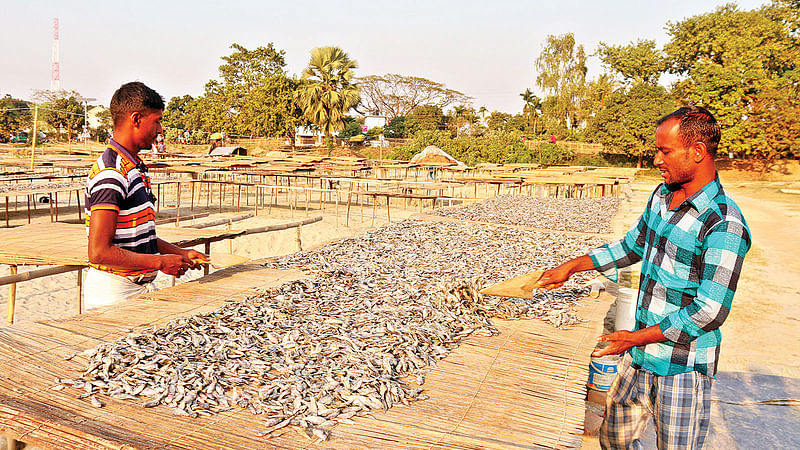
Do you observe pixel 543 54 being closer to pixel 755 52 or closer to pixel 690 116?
pixel 755 52

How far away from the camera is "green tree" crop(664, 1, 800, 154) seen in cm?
2911

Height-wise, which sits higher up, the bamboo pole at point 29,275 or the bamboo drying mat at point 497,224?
the bamboo drying mat at point 497,224

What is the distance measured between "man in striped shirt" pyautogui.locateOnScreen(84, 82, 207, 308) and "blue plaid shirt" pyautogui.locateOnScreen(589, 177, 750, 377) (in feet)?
7.94

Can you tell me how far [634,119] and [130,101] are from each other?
1311 inches

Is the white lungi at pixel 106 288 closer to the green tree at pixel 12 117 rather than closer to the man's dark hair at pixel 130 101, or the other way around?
the man's dark hair at pixel 130 101

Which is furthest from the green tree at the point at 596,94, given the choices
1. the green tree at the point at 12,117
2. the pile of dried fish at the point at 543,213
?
the green tree at the point at 12,117

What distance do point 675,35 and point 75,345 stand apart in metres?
40.8

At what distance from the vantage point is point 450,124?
5100cm

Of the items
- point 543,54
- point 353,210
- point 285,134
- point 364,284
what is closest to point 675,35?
point 543,54

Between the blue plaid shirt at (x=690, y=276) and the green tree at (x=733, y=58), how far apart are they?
31410 millimetres

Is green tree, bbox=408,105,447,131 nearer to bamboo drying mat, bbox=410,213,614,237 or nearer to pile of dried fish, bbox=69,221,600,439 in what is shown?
bamboo drying mat, bbox=410,213,614,237

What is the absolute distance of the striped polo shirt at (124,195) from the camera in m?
2.45

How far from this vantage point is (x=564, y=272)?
263 cm

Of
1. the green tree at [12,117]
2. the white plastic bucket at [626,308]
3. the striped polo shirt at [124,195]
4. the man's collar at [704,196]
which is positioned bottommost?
the white plastic bucket at [626,308]
